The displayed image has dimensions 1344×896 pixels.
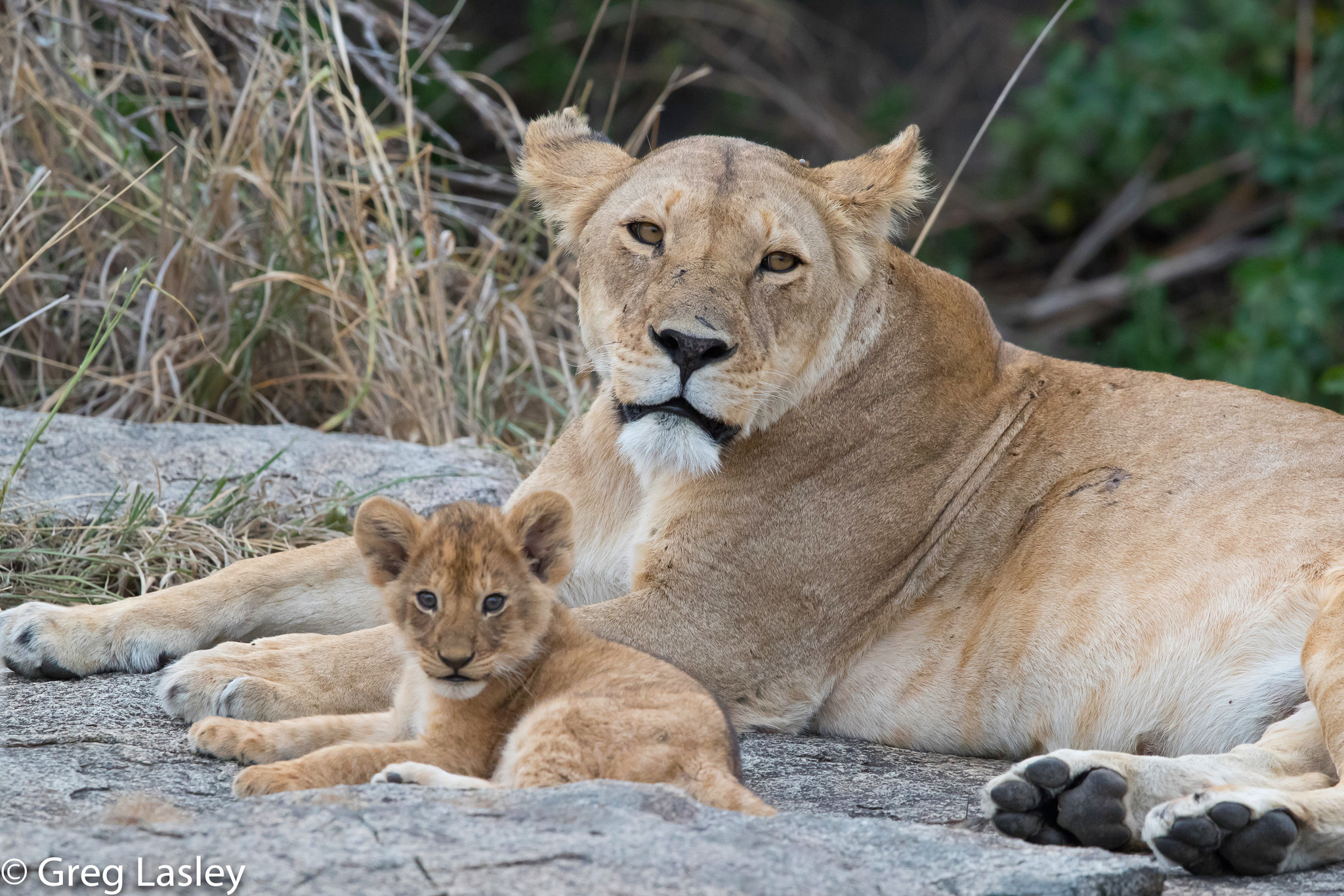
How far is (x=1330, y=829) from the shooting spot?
103 inches

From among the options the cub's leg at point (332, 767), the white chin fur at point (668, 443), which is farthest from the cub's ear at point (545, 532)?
the white chin fur at point (668, 443)

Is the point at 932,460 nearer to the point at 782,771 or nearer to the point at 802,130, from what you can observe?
the point at 782,771

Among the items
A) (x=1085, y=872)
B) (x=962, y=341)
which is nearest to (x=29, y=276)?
(x=962, y=341)

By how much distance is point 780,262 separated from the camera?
356 cm

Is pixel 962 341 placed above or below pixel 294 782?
above

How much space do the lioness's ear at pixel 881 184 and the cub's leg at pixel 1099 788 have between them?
157 centimetres

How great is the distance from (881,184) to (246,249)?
109 inches

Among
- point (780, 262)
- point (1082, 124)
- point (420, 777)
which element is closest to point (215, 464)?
point (780, 262)

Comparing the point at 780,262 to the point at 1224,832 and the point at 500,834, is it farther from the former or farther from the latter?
the point at 500,834

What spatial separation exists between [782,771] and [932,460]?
3.36 ft

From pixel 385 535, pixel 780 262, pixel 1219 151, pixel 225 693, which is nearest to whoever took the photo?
pixel 385 535

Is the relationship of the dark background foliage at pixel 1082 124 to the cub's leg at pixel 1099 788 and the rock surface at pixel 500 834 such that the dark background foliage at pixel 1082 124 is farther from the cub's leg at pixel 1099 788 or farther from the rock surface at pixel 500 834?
the rock surface at pixel 500 834

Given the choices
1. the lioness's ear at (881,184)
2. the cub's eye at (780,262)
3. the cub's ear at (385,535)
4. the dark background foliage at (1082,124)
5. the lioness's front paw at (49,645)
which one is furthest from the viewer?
the dark background foliage at (1082,124)

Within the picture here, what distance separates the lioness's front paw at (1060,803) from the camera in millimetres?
2643
